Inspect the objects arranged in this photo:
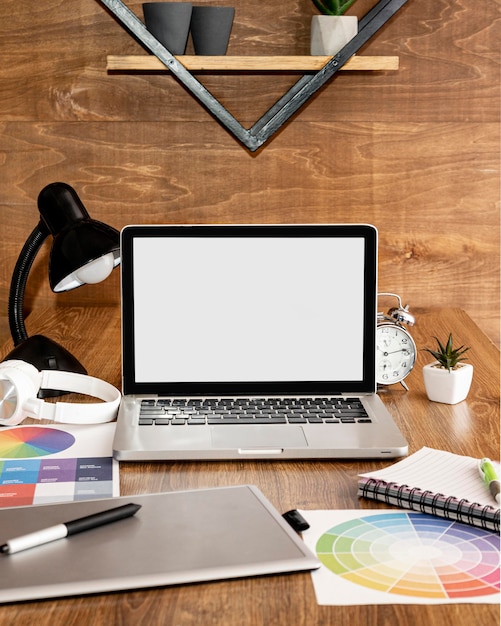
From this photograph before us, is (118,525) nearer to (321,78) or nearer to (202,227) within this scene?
(202,227)

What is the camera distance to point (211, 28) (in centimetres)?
175

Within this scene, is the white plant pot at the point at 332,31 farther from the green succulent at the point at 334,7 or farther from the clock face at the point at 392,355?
the clock face at the point at 392,355

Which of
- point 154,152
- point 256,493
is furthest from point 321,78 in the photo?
point 256,493

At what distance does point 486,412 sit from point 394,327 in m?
0.20

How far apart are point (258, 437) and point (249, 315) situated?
0.25 metres

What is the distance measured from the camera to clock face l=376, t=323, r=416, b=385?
4.23 feet

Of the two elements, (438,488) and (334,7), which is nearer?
(438,488)

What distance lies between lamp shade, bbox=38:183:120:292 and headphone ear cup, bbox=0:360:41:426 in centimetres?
20

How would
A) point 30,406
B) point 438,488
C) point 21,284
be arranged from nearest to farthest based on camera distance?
point 438,488, point 30,406, point 21,284

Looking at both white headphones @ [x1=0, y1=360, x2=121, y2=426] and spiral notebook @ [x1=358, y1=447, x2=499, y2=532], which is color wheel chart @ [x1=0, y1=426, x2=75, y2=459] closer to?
white headphones @ [x1=0, y1=360, x2=121, y2=426]

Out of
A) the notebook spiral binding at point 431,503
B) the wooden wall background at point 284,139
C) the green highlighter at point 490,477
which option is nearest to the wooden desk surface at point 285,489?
the notebook spiral binding at point 431,503

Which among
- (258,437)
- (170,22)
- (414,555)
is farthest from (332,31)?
(414,555)

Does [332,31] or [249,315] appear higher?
[332,31]

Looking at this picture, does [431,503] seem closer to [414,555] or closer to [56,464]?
[414,555]
